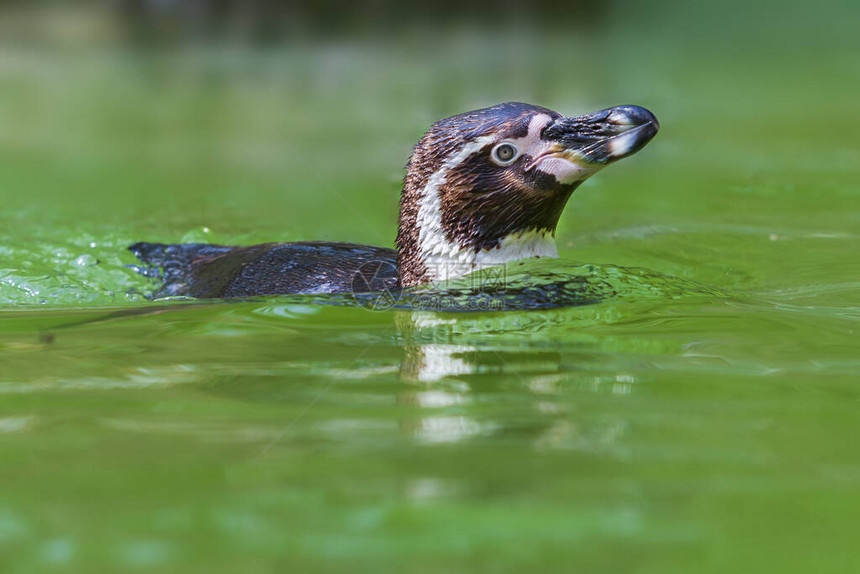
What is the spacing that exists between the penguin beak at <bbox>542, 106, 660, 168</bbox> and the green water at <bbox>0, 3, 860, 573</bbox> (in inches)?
20.4

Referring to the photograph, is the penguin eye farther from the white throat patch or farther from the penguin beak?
the white throat patch

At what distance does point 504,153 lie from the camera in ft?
14.3

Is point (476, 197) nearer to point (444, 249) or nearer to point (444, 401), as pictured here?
point (444, 249)

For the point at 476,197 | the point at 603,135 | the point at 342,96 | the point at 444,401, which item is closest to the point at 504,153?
the point at 476,197

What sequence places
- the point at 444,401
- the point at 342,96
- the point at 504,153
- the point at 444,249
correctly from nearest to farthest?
1. the point at 444,401
2. the point at 504,153
3. the point at 444,249
4. the point at 342,96

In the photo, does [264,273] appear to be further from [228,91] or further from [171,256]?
[228,91]

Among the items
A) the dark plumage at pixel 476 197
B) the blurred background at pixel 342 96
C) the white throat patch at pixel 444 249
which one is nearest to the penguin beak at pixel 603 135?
the dark plumage at pixel 476 197

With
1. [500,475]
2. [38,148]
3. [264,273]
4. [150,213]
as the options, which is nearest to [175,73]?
[38,148]

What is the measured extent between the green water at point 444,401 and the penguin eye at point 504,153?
0.48 m

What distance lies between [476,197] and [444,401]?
5.90ft

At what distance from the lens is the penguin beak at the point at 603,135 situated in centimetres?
411

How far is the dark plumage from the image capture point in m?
4.22

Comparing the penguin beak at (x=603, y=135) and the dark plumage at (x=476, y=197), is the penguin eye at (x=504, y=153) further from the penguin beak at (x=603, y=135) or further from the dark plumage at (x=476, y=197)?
the penguin beak at (x=603, y=135)

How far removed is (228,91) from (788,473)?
37.9 ft
